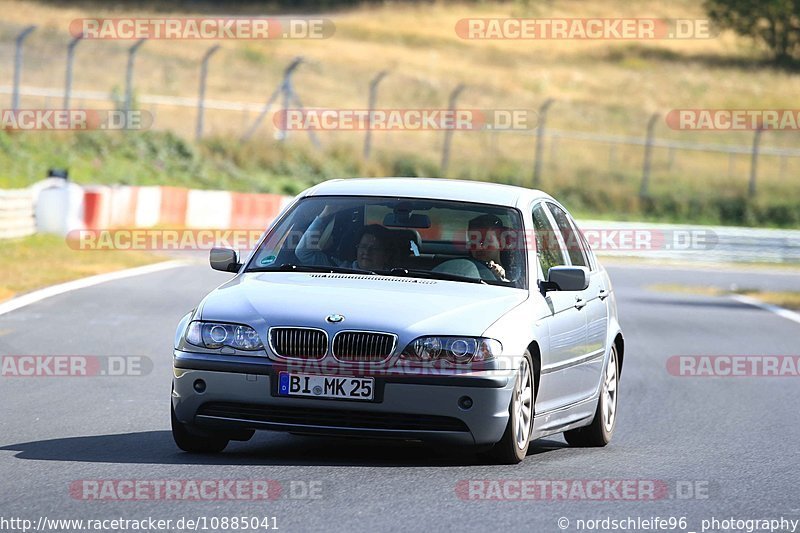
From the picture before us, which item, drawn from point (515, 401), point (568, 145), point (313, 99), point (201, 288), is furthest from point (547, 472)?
point (313, 99)

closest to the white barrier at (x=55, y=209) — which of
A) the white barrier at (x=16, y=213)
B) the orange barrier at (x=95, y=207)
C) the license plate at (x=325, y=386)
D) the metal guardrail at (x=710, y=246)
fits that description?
the white barrier at (x=16, y=213)

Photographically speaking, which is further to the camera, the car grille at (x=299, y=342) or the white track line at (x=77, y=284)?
the white track line at (x=77, y=284)

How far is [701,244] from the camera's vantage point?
37938 mm

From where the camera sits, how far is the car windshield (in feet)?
28.8

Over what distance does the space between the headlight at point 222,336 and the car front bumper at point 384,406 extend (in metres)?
0.07

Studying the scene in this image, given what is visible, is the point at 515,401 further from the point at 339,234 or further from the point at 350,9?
the point at 350,9

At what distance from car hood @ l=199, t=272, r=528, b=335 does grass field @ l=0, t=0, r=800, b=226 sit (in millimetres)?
25922

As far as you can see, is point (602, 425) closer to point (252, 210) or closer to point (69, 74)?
point (252, 210)

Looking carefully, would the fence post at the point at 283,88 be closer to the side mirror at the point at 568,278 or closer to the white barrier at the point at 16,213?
Result: the white barrier at the point at 16,213

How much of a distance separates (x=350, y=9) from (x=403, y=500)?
269 feet

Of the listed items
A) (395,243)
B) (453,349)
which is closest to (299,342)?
→ (453,349)

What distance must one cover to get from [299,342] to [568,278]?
5.34ft

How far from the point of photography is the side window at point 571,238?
984 centimetres

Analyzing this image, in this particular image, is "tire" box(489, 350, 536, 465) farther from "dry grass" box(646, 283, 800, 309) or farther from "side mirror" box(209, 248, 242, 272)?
"dry grass" box(646, 283, 800, 309)
